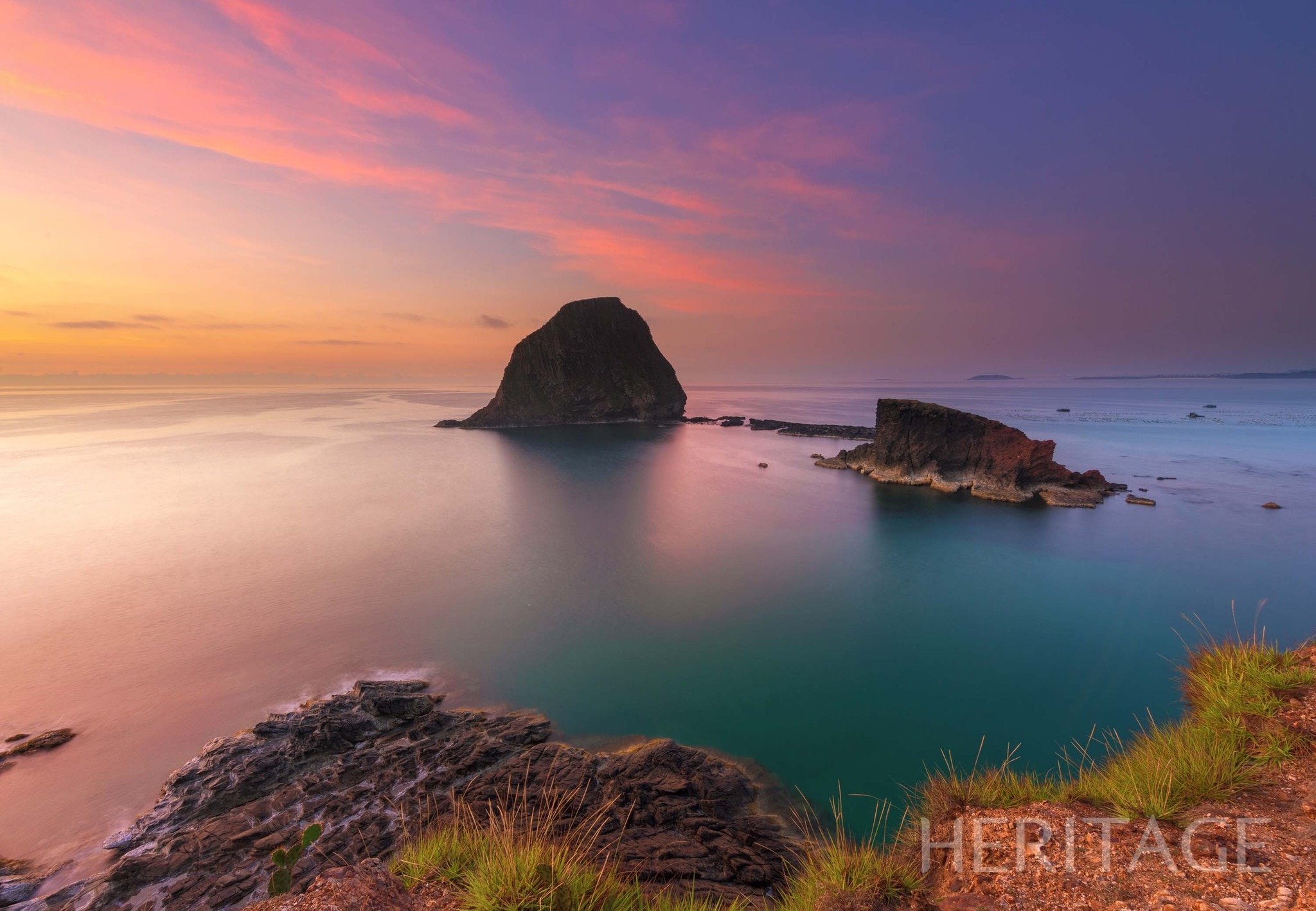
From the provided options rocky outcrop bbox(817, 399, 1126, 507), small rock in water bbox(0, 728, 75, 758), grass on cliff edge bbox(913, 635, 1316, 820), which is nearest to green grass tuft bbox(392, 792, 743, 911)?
grass on cliff edge bbox(913, 635, 1316, 820)

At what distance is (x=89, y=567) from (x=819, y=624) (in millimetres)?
30541

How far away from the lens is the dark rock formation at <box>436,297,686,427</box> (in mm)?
81500

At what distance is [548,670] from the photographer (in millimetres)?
13734

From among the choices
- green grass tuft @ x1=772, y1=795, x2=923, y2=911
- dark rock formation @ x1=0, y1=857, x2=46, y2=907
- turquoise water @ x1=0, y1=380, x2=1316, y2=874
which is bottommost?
dark rock formation @ x1=0, y1=857, x2=46, y2=907

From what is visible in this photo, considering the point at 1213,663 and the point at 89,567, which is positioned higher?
the point at 1213,663

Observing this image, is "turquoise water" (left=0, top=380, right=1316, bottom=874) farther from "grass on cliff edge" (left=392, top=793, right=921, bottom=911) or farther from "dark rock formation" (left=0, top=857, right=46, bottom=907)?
"grass on cliff edge" (left=392, top=793, right=921, bottom=911)

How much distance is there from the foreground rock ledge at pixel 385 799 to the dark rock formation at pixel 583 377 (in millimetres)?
72706

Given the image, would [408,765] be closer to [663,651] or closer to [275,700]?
[275,700]

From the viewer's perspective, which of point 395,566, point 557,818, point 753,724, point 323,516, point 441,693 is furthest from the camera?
point 323,516

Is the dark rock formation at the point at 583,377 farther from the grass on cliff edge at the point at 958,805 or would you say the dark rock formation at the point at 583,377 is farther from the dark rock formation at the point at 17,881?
the grass on cliff edge at the point at 958,805

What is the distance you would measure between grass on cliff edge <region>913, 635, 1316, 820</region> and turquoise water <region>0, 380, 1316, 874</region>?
540 centimetres

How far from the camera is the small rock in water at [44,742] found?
10.5 m

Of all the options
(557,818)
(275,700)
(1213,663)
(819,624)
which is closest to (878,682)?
(819,624)

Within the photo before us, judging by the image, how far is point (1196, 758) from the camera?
14.7 feet
